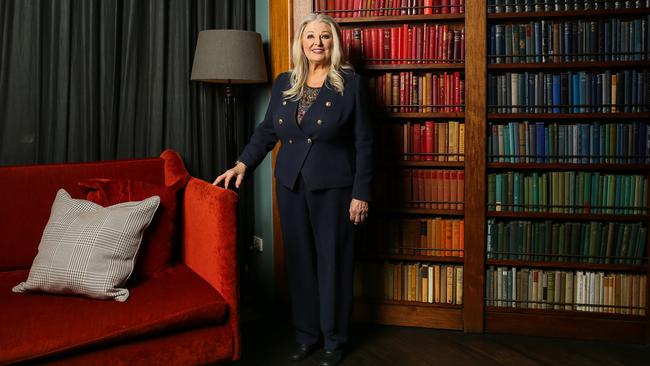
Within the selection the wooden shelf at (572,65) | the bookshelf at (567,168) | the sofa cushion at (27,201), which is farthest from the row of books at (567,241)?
the sofa cushion at (27,201)

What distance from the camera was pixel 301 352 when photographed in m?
→ 2.58

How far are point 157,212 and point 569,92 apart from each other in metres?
1.90

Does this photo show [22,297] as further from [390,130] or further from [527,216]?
[527,216]

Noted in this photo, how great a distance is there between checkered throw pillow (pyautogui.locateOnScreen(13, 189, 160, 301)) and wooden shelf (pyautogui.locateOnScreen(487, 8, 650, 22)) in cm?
177

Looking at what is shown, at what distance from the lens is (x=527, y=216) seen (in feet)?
9.28

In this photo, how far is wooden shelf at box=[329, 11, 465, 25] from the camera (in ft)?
9.23

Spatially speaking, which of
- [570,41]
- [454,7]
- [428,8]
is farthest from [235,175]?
[570,41]

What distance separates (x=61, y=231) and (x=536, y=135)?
2.07 m

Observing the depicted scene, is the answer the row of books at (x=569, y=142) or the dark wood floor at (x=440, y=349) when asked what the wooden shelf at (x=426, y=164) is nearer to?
the row of books at (x=569, y=142)

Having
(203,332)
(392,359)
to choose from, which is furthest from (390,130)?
(203,332)

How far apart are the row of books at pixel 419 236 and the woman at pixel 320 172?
1.61ft

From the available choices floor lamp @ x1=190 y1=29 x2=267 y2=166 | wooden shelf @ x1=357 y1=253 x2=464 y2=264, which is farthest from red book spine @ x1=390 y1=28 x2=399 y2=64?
wooden shelf @ x1=357 y1=253 x2=464 y2=264

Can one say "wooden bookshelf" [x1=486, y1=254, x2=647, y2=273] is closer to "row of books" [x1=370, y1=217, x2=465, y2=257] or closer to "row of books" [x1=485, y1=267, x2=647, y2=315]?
"row of books" [x1=485, y1=267, x2=647, y2=315]

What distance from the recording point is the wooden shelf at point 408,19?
2812 millimetres
